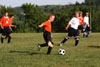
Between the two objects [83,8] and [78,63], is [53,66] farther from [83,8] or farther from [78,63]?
[83,8]

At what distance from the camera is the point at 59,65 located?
931 cm

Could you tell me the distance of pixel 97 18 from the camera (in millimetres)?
103562

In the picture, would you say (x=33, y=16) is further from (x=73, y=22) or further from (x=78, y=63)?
(x=78, y=63)

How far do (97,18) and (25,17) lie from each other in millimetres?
27823

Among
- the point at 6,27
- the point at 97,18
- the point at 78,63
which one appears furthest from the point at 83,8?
the point at 78,63

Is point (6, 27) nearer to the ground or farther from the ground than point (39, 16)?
farther from the ground

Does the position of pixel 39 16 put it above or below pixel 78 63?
below

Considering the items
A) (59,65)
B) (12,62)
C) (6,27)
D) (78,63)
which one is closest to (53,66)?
(59,65)

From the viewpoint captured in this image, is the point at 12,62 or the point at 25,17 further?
the point at 25,17

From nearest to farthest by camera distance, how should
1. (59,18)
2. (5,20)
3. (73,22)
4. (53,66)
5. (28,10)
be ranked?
1. (53,66)
2. (73,22)
3. (5,20)
4. (59,18)
5. (28,10)

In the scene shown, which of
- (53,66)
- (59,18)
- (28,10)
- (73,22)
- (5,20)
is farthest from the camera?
(28,10)

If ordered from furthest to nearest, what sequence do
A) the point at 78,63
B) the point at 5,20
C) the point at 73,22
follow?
the point at 5,20
the point at 73,22
the point at 78,63

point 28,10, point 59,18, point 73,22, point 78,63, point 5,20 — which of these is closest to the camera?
point 78,63

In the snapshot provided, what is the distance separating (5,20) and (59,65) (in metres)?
10.2
